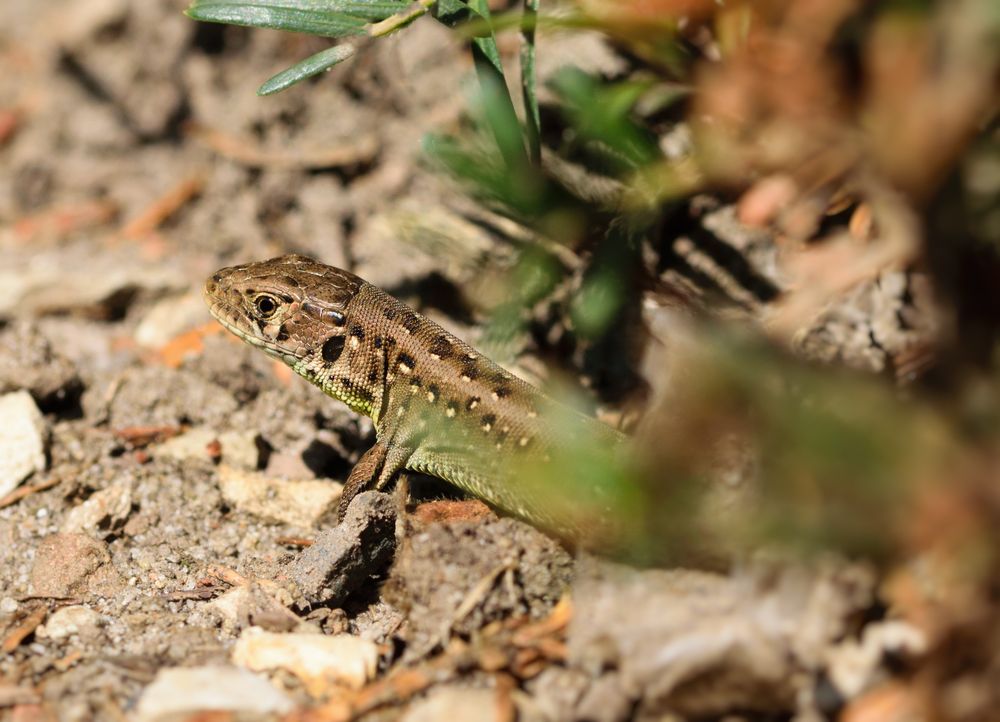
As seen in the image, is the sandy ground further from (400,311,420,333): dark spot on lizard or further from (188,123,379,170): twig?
(400,311,420,333): dark spot on lizard

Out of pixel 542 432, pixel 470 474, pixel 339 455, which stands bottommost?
pixel 339 455

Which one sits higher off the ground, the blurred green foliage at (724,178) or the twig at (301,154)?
the blurred green foliage at (724,178)

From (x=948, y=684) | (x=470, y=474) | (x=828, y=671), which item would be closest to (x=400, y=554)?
(x=470, y=474)

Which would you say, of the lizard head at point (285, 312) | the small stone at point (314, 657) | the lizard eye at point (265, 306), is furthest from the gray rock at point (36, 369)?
the small stone at point (314, 657)

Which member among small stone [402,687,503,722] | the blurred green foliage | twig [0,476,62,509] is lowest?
twig [0,476,62,509]

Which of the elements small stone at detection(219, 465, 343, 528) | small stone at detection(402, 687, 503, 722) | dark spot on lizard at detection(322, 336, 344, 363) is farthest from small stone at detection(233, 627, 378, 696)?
dark spot on lizard at detection(322, 336, 344, 363)

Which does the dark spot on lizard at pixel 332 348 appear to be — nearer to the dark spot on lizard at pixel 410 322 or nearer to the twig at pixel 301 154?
the dark spot on lizard at pixel 410 322

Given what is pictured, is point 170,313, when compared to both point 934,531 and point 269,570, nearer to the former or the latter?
point 269,570
